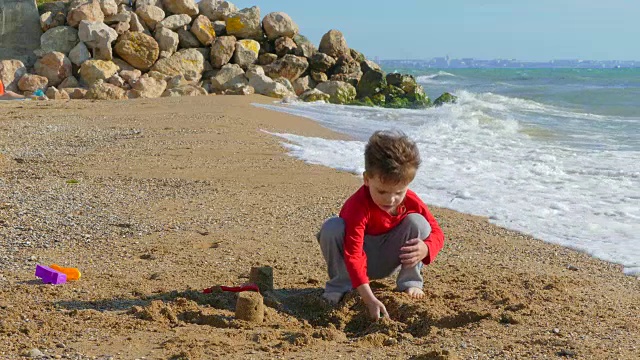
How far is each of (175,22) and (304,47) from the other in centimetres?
397

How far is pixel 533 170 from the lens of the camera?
29.2ft

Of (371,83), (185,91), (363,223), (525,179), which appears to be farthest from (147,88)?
(363,223)

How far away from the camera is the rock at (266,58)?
69.9 feet

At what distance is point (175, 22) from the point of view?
2030cm

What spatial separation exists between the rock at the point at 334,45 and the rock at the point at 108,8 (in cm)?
654

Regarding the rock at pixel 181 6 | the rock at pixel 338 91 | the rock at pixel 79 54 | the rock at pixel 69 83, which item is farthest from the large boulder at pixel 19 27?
the rock at pixel 338 91

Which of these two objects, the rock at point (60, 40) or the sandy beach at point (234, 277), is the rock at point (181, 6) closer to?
the rock at point (60, 40)

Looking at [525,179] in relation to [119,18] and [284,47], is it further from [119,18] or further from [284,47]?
[284,47]

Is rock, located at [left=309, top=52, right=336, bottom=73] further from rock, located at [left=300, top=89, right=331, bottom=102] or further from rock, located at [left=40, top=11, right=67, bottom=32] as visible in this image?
rock, located at [left=40, top=11, right=67, bottom=32]

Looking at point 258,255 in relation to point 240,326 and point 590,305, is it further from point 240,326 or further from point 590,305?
point 590,305

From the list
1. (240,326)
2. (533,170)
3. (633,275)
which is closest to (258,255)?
(240,326)

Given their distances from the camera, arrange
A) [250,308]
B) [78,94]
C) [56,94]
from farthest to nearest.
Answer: [78,94] < [56,94] < [250,308]

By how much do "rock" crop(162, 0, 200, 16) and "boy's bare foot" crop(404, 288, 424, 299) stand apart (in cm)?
1769

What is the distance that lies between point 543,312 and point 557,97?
1023 inches
